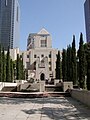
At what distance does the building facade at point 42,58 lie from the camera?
71.2 m

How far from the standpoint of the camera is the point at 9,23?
5295 inches

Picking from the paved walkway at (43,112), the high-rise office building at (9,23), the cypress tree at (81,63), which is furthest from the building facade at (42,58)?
the paved walkway at (43,112)

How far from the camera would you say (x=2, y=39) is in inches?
5022

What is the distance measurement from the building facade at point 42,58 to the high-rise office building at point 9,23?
4298cm

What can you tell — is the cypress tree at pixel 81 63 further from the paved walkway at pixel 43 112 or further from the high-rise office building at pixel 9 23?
the high-rise office building at pixel 9 23

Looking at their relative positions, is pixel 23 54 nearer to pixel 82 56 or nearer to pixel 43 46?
pixel 43 46

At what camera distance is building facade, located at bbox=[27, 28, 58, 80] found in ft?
234

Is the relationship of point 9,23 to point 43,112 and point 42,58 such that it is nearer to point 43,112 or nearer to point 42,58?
point 42,58

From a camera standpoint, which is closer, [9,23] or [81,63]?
[81,63]

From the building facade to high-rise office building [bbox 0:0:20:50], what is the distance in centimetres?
4298

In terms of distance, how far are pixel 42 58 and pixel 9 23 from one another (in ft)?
210

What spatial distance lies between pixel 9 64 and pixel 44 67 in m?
31.6

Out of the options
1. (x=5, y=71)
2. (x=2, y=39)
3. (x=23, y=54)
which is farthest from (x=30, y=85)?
(x=2, y=39)

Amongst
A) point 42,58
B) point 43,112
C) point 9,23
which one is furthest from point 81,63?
point 9,23
